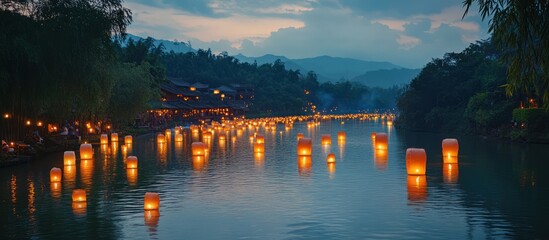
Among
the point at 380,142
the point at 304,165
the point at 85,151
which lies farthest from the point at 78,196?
the point at 380,142

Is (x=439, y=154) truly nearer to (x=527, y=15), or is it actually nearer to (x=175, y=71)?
(x=527, y=15)

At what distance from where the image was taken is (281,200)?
24.1 meters

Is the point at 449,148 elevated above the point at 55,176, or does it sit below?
above

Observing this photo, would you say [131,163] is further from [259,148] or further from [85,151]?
[259,148]

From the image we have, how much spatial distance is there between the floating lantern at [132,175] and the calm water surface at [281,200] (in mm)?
48

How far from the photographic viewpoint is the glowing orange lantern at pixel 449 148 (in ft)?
126

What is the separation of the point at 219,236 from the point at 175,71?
16963cm

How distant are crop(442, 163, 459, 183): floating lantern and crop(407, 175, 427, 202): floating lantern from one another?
1.05 m

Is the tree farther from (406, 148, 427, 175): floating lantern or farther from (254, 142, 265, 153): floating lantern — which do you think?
(254, 142, 265, 153): floating lantern

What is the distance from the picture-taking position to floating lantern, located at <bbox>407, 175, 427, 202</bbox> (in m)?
24.4

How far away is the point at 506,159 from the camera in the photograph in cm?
4219

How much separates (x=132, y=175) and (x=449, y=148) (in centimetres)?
1735

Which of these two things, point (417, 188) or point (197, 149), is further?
point (197, 149)

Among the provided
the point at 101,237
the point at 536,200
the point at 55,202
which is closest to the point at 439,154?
the point at 536,200
